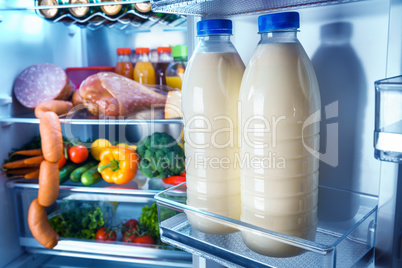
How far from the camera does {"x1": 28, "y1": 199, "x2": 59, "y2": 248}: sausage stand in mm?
1461

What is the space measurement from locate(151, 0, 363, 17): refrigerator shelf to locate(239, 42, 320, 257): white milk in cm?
11

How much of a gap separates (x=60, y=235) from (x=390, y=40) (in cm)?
152

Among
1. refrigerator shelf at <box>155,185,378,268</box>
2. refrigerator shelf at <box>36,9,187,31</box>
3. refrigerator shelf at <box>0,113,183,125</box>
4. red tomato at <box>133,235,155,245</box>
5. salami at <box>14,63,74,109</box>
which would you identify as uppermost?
refrigerator shelf at <box>36,9,187,31</box>

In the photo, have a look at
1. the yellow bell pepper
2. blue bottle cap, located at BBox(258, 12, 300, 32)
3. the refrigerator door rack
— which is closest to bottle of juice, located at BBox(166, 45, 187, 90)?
the yellow bell pepper

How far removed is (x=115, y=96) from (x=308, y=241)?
3.64ft

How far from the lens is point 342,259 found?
0.47 metres

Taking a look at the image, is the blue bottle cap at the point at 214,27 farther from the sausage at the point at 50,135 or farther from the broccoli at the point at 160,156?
the sausage at the point at 50,135

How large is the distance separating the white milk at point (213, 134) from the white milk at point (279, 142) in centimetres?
4

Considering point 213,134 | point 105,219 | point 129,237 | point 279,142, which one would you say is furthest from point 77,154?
point 279,142

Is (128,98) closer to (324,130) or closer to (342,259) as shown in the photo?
(324,130)

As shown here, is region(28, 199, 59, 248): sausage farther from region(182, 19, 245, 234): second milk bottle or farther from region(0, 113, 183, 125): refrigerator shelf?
region(182, 19, 245, 234): second milk bottle

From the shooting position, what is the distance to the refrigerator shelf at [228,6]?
1.83 feet

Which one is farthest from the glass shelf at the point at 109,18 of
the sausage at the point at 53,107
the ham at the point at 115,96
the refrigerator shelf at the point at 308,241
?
the refrigerator shelf at the point at 308,241

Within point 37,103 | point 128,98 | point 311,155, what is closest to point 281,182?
point 311,155
